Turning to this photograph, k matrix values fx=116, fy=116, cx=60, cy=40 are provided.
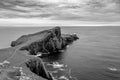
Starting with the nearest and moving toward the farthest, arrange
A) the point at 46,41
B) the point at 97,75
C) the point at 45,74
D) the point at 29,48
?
the point at 45,74
the point at 97,75
the point at 29,48
the point at 46,41

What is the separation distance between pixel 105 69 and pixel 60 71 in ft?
66.1

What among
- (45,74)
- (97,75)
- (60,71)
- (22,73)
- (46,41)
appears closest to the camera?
(22,73)

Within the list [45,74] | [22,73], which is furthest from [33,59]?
[22,73]

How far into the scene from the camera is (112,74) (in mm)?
46781

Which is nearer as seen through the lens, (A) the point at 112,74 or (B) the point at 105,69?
(A) the point at 112,74

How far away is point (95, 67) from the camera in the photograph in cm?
5491

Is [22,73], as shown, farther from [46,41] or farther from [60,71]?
[46,41]

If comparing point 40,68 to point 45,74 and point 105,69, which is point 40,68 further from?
point 105,69

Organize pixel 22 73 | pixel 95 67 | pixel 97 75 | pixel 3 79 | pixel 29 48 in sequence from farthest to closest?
pixel 29 48, pixel 95 67, pixel 97 75, pixel 22 73, pixel 3 79

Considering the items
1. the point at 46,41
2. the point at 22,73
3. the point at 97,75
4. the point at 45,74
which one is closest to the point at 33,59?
the point at 45,74

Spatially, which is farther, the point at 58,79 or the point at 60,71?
the point at 60,71

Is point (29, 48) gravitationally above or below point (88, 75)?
above

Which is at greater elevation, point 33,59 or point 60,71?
point 33,59

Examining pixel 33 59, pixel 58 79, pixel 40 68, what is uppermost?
pixel 33 59
